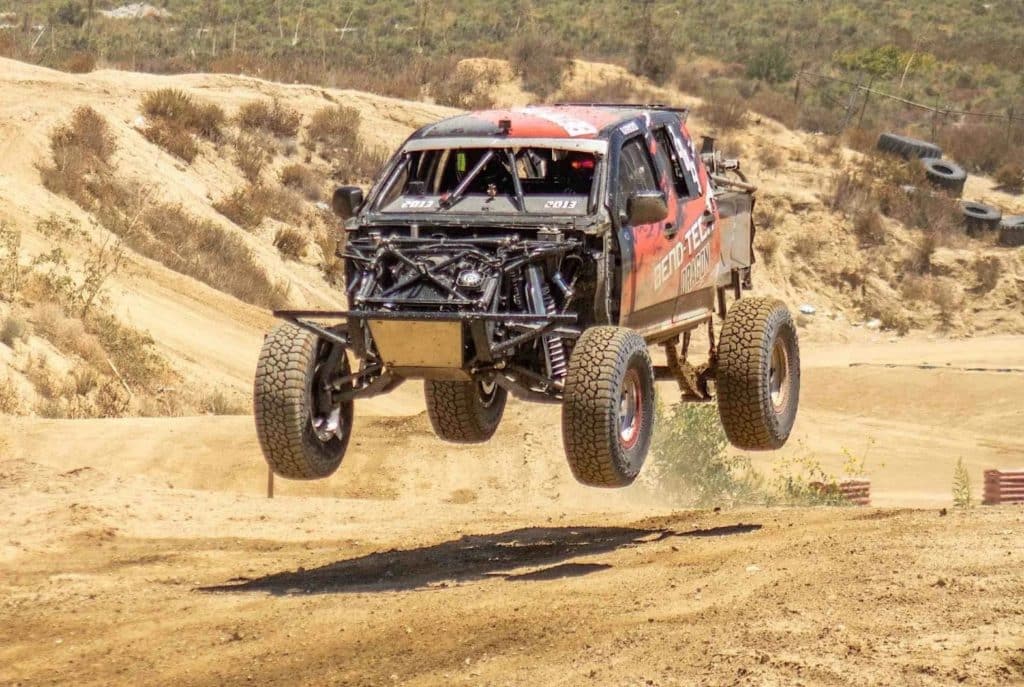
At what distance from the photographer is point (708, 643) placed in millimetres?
6621

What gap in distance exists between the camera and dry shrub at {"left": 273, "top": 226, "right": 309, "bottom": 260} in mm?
28891

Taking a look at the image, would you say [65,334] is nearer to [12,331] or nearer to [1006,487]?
[12,331]

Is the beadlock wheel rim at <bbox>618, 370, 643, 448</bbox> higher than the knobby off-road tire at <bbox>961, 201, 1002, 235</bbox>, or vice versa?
the beadlock wheel rim at <bbox>618, 370, 643, 448</bbox>

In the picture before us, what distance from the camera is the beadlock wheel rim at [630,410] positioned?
889 centimetres

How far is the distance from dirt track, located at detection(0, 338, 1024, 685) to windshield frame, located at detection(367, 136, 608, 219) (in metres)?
2.16

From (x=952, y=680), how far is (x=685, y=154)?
5248mm

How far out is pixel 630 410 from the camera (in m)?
9.08

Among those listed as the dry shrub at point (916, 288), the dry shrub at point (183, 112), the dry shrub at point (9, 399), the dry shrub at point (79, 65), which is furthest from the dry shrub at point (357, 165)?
the dry shrub at point (9, 399)

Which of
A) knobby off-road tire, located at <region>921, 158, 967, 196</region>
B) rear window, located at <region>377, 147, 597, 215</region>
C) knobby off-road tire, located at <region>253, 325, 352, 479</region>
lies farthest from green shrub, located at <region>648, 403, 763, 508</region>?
knobby off-road tire, located at <region>921, 158, 967, 196</region>

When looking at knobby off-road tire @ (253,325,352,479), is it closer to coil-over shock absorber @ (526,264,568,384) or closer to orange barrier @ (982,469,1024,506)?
coil-over shock absorber @ (526,264,568,384)

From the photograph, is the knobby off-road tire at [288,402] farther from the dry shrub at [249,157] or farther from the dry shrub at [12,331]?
the dry shrub at [249,157]

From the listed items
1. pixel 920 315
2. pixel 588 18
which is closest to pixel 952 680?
pixel 920 315

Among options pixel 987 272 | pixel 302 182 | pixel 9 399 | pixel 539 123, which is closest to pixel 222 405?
pixel 9 399

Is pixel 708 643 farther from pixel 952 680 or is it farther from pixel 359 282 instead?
pixel 359 282
